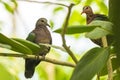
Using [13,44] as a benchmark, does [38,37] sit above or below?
below

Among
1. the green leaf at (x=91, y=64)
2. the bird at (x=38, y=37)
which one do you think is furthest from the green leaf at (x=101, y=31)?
the bird at (x=38, y=37)

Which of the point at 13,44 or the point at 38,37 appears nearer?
the point at 13,44

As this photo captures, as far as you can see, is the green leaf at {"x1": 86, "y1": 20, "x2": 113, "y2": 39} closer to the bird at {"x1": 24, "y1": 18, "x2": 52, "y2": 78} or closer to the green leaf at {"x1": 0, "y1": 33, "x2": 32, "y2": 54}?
the green leaf at {"x1": 0, "y1": 33, "x2": 32, "y2": 54}

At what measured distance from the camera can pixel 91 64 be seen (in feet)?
1.69

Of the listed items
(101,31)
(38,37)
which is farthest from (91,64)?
(38,37)

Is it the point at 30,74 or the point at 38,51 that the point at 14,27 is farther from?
the point at 38,51

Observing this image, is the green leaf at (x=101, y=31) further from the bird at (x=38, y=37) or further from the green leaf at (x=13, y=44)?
the bird at (x=38, y=37)

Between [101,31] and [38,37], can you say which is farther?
[38,37]

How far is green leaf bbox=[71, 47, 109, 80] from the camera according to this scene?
0.49 m

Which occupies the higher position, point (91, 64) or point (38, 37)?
point (91, 64)

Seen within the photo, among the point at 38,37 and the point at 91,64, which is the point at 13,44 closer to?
the point at 91,64

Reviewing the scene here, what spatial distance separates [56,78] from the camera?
146 cm

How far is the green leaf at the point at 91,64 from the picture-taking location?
49 cm

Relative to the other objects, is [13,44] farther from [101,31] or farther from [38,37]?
[38,37]
